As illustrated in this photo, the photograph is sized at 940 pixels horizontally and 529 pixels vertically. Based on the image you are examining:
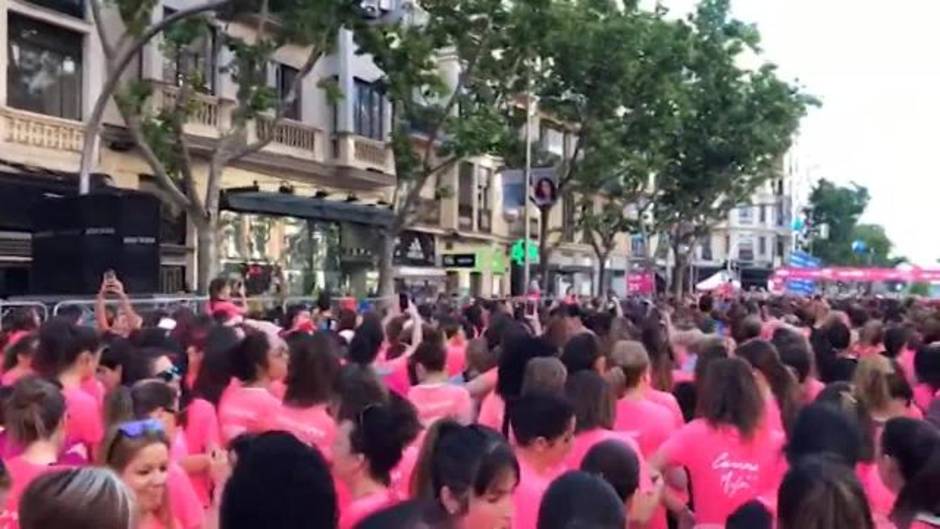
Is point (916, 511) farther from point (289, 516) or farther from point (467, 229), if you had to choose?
point (467, 229)

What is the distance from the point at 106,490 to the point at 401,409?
1871 millimetres

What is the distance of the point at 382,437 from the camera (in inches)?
171

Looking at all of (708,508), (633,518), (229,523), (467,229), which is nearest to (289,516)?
(229,523)

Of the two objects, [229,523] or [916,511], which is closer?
[229,523]

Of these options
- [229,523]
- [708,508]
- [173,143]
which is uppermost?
[173,143]

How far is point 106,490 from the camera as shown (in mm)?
2721

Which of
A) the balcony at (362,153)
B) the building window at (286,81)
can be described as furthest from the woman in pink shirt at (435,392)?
the balcony at (362,153)

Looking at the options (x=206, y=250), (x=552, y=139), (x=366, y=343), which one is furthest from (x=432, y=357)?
(x=552, y=139)

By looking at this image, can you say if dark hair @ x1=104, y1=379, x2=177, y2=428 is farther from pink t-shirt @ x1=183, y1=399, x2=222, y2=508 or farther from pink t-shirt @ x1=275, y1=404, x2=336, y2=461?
pink t-shirt @ x1=275, y1=404, x2=336, y2=461

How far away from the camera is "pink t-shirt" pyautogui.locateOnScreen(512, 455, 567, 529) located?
14.6ft

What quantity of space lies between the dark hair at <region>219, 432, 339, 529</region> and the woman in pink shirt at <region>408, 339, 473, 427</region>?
287cm

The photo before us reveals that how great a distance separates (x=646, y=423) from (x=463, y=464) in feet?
7.34

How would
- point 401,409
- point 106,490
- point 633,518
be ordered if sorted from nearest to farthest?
point 106,490 < point 401,409 < point 633,518

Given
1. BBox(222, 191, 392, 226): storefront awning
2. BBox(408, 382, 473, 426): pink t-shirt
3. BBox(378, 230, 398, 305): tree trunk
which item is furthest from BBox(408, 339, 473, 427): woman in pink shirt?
BBox(378, 230, 398, 305): tree trunk
